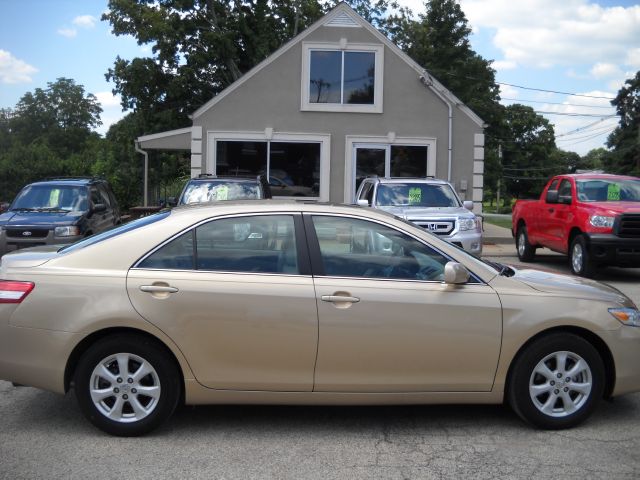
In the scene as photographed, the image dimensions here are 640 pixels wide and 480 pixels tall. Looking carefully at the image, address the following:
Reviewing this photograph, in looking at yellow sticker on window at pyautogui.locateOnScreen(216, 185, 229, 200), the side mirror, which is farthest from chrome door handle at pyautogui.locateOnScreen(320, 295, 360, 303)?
yellow sticker on window at pyautogui.locateOnScreen(216, 185, 229, 200)

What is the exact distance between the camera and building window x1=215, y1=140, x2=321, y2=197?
1878 centimetres

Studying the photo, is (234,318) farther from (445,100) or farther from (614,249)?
(445,100)

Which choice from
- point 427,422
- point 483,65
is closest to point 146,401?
point 427,422

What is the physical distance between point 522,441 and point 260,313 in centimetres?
191

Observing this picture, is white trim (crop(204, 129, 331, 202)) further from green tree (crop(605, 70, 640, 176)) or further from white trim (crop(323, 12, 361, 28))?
green tree (crop(605, 70, 640, 176))

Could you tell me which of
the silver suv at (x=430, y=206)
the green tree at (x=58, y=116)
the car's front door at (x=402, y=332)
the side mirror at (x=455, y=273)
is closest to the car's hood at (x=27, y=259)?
the car's front door at (x=402, y=332)

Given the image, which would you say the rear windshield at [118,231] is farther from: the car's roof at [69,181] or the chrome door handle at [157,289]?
the car's roof at [69,181]

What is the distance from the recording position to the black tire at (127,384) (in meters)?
4.45

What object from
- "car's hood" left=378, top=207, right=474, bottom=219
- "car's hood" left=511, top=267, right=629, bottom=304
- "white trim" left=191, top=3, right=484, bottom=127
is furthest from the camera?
"white trim" left=191, top=3, right=484, bottom=127

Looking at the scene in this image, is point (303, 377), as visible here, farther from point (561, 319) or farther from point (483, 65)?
point (483, 65)

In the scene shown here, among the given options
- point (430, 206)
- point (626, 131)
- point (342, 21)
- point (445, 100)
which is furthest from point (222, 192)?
point (626, 131)

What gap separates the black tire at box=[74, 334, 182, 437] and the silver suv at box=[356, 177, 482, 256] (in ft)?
23.8

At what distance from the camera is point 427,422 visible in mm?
4914

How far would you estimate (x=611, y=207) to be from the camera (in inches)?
456
